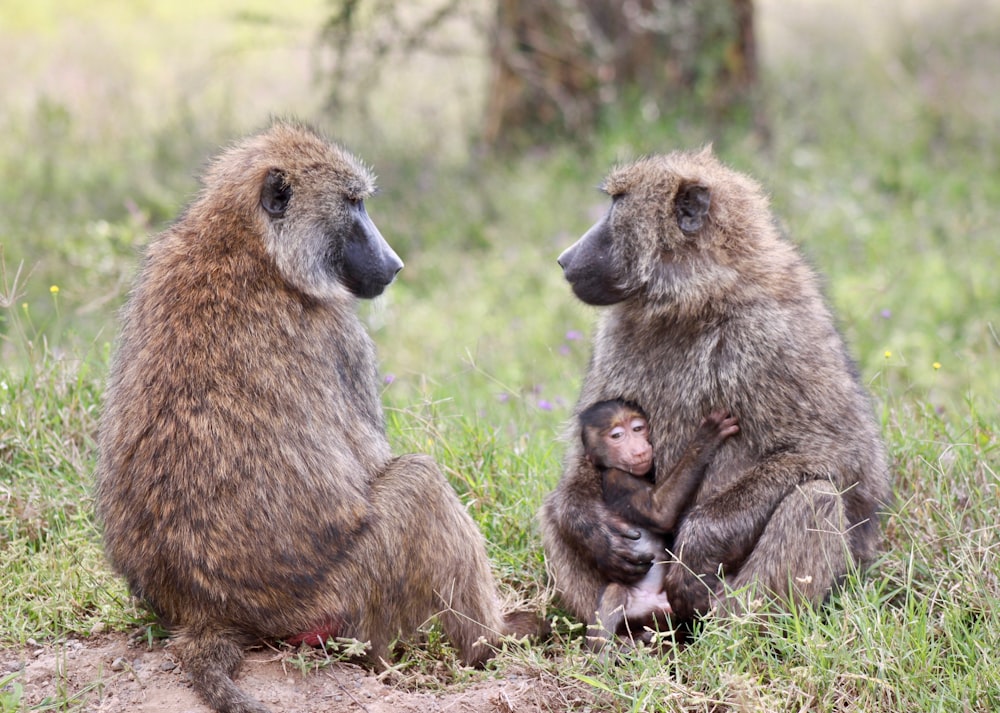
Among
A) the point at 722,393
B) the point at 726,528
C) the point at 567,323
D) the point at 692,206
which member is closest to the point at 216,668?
the point at 726,528

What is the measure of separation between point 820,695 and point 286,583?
50.5 inches

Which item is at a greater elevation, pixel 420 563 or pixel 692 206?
pixel 692 206

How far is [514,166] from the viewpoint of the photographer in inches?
314

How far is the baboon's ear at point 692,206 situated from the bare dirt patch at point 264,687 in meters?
1.29

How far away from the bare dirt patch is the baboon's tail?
0.20 ft

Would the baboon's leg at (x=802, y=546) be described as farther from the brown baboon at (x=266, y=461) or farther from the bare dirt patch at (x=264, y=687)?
the brown baboon at (x=266, y=461)

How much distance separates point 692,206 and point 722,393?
535mm

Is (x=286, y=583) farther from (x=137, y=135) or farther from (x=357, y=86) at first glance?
(x=137, y=135)

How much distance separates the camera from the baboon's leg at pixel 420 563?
288cm

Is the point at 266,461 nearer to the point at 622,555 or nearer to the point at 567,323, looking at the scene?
the point at 622,555

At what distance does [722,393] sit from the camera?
317cm

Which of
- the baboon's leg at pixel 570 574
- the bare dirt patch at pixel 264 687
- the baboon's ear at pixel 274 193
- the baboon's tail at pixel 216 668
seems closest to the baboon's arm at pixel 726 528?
the baboon's leg at pixel 570 574

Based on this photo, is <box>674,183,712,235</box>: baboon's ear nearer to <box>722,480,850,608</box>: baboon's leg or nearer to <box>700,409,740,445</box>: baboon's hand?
<box>700,409,740,445</box>: baboon's hand

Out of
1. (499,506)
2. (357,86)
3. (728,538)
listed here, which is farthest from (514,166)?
(728,538)
